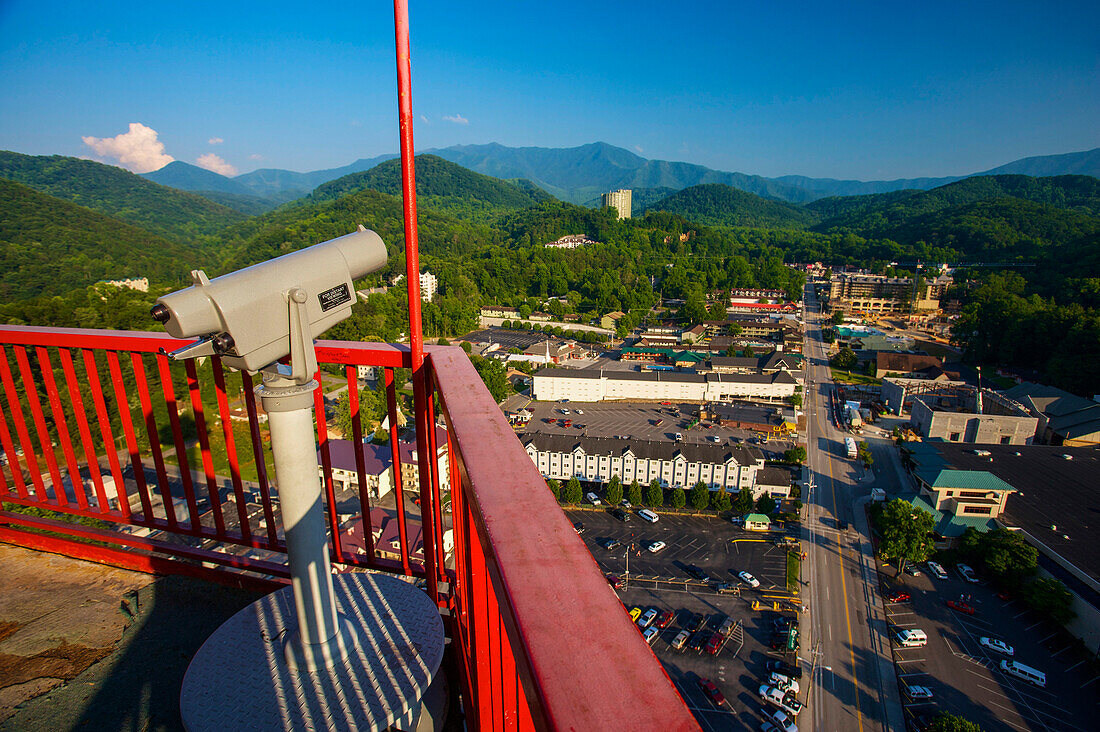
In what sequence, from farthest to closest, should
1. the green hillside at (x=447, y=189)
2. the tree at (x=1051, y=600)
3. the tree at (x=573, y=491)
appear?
1. the green hillside at (x=447, y=189)
2. the tree at (x=573, y=491)
3. the tree at (x=1051, y=600)

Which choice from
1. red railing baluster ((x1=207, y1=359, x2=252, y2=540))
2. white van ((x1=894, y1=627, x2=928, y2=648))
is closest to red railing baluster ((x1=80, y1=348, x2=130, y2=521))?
red railing baluster ((x1=207, y1=359, x2=252, y2=540))

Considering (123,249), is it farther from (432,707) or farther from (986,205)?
(986,205)

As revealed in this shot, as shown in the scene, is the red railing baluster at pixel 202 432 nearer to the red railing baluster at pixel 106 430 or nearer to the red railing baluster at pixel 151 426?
the red railing baluster at pixel 151 426

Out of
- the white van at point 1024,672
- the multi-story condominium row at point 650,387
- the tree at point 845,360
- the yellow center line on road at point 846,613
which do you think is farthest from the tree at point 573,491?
the tree at point 845,360

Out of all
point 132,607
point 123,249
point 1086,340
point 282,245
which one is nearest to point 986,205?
point 1086,340

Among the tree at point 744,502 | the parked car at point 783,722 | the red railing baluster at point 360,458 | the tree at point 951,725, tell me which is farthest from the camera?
the tree at point 744,502

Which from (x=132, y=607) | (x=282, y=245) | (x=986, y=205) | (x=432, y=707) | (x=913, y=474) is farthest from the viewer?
(x=986, y=205)

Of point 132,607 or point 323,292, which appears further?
point 132,607
